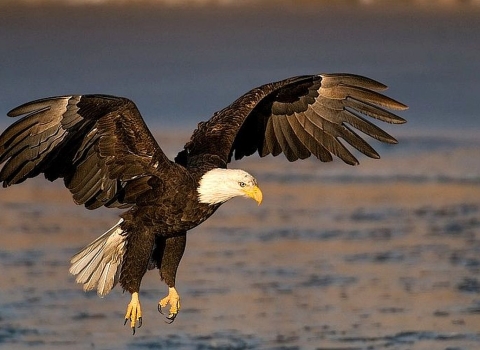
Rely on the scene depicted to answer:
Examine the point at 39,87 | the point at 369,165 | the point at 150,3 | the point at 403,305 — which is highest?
the point at 150,3

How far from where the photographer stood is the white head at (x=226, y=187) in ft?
23.7

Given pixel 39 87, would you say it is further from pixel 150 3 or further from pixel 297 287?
pixel 297 287

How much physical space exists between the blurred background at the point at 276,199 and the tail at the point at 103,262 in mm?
1397

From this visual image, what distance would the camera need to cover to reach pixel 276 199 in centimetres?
1306

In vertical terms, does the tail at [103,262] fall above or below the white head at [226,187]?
below

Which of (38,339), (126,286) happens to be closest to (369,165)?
(38,339)

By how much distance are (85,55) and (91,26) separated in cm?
166

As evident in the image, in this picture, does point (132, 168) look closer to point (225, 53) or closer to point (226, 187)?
point (226, 187)

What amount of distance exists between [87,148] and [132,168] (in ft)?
0.75

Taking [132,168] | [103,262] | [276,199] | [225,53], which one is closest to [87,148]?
[132,168]

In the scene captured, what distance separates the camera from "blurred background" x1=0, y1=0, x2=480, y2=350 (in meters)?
9.52

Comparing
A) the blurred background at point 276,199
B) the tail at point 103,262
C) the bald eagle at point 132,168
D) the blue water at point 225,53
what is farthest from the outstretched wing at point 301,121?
the blue water at point 225,53

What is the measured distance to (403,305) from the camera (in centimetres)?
987

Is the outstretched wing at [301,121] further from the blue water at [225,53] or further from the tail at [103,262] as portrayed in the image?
the blue water at [225,53]
